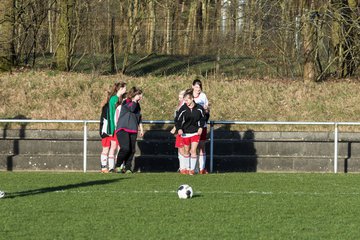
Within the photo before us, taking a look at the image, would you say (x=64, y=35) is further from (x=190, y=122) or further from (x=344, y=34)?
(x=190, y=122)

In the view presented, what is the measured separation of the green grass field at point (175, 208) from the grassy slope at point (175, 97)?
6.55 m

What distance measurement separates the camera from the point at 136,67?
31078 millimetres

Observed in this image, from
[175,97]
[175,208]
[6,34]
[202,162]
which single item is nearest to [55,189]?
[175,208]

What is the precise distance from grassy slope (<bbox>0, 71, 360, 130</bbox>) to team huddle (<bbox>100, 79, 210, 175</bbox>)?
4.44m

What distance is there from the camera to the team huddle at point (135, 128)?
19.9 m

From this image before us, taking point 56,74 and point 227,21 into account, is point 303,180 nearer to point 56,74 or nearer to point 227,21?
point 56,74

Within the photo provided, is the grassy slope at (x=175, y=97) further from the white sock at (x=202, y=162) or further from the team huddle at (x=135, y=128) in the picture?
the white sock at (x=202, y=162)

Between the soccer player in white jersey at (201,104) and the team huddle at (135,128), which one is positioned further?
the soccer player in white jersey at (201,104)

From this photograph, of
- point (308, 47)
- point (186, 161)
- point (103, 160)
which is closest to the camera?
point (186, 161)

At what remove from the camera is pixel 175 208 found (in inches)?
515

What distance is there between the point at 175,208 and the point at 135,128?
24.3 ft

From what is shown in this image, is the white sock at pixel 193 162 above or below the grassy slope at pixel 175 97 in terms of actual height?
below

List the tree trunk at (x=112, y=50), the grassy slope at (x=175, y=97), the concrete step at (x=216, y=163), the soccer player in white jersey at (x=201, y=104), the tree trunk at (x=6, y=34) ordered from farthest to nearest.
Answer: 1. the tree trunk at (x=112, y=50)
2. the tree trunk at (x=6, y=34)
3. the grassy slope at (x=175, y=97)
4. the concrete step at (x=216, y=163)
5. the soccer player in white jersey at (x=201, y=104)

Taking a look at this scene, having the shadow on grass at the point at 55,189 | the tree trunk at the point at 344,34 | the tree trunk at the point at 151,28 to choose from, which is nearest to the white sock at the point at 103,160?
the shadow on grass at the point at 55,189
